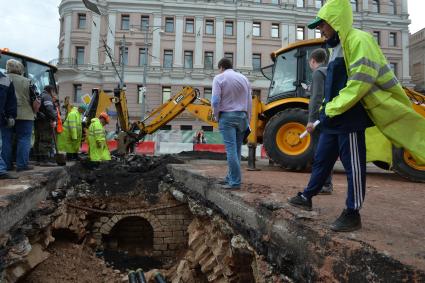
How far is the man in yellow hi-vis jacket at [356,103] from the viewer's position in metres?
2.36

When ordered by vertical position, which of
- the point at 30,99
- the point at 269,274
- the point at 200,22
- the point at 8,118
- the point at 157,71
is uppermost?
the point at 200,22

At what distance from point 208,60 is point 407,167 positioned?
88.3 feet

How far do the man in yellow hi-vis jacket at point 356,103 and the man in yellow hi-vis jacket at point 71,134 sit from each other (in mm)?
7022

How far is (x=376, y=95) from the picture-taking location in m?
2.39

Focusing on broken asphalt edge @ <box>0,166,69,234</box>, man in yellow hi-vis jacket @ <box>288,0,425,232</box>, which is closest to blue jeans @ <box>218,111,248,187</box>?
man in yellow hi-vis jacket @ <box>288,0,425,232</box>

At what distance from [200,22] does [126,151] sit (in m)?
22.8

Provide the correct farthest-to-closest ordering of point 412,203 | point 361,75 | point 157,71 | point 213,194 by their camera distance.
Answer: point 157,71
point 213,194
point 412,203
point 361,75

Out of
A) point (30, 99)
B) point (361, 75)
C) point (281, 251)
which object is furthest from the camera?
point (30, 99)

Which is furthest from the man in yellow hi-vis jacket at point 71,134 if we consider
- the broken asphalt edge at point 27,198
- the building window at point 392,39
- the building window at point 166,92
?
the building window at point 392,39

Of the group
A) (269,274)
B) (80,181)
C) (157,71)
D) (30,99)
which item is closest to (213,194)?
(269,274)

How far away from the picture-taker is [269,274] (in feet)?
9.29

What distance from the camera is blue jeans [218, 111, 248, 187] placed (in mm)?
4344

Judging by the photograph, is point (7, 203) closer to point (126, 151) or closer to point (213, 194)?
point (213, 194)

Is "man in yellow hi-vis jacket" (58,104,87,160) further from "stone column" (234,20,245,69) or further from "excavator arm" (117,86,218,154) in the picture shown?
"stone column" (234,20,245,69)
